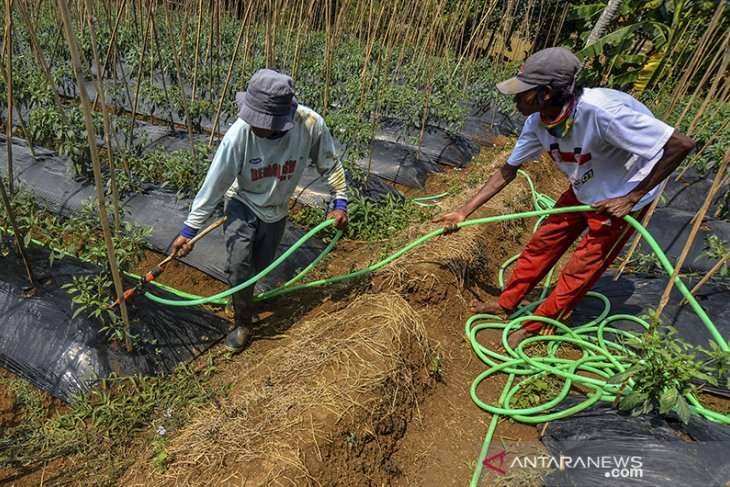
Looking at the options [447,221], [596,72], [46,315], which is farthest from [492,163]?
[596,72]

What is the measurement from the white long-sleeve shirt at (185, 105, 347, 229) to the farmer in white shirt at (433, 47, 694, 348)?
0.86 metres

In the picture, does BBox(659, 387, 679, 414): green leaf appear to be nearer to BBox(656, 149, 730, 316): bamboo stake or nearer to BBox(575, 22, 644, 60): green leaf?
BBox(656, 149, 730, 316): bamboo stake

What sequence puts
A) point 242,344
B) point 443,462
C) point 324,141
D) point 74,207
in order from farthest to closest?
point 74,207, point 242,344, point 324,141, point 443,462

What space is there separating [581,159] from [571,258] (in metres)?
0.55

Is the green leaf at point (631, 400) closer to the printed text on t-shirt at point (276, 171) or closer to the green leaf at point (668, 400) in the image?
the green leaf at point (668, 400)

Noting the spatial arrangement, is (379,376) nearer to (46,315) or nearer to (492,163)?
(46,315)

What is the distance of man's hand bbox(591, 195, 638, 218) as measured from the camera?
219 centimetres

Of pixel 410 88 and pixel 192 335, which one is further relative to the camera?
pixel 410 88

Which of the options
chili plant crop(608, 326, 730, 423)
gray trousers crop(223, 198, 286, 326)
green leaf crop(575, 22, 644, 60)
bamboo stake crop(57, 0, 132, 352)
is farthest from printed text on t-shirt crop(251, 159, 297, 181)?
green leaf crop(575, 22, 644, 60)

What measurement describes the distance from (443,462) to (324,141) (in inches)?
69.5

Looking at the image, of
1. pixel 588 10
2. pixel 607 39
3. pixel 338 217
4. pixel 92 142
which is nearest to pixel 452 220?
pixel 338 217

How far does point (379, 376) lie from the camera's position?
2129 millimetres

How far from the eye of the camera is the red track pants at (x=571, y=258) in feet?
7.71

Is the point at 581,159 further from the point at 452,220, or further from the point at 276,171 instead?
the point at 276,171
